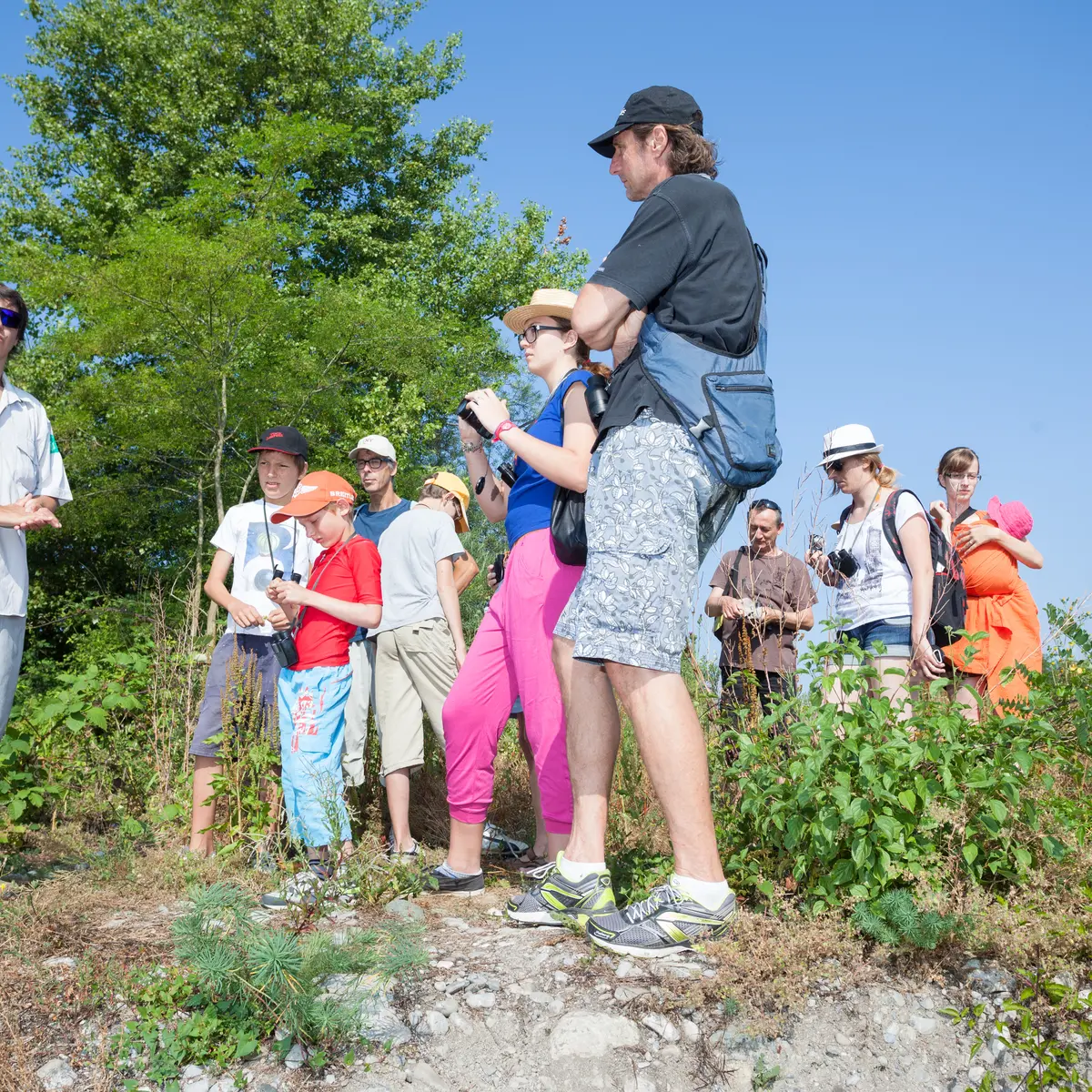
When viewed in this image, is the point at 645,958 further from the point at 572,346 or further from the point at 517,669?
the point at 572,346

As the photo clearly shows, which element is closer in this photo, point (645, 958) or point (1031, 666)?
point (645, 958)

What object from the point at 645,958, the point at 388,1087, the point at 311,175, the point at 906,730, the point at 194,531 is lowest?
the point at 388,1087

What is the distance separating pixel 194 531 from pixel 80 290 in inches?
161

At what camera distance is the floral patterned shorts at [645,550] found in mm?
2773

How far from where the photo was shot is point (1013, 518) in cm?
546

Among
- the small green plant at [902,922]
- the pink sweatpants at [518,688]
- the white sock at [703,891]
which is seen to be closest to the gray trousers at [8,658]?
the pink sweatpants at [518,688]

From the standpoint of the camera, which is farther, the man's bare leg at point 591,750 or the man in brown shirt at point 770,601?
the man in brown shirt at point 770,601

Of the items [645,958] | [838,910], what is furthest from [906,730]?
[645,958]

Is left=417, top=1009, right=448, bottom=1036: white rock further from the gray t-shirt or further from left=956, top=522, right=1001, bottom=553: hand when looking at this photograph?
left=956, top=522, right=1001, bottom=553: hand

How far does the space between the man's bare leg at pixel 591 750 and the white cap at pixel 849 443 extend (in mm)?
2097

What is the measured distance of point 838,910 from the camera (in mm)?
2961

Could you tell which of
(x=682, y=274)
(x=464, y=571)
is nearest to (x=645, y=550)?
(x=682, y=274)

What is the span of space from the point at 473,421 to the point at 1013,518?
3.47 meters

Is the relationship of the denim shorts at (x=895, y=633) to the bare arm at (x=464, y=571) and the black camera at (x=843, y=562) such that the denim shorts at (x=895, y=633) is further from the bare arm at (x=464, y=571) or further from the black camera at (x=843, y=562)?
the bare arm at (x=464, y=571)
